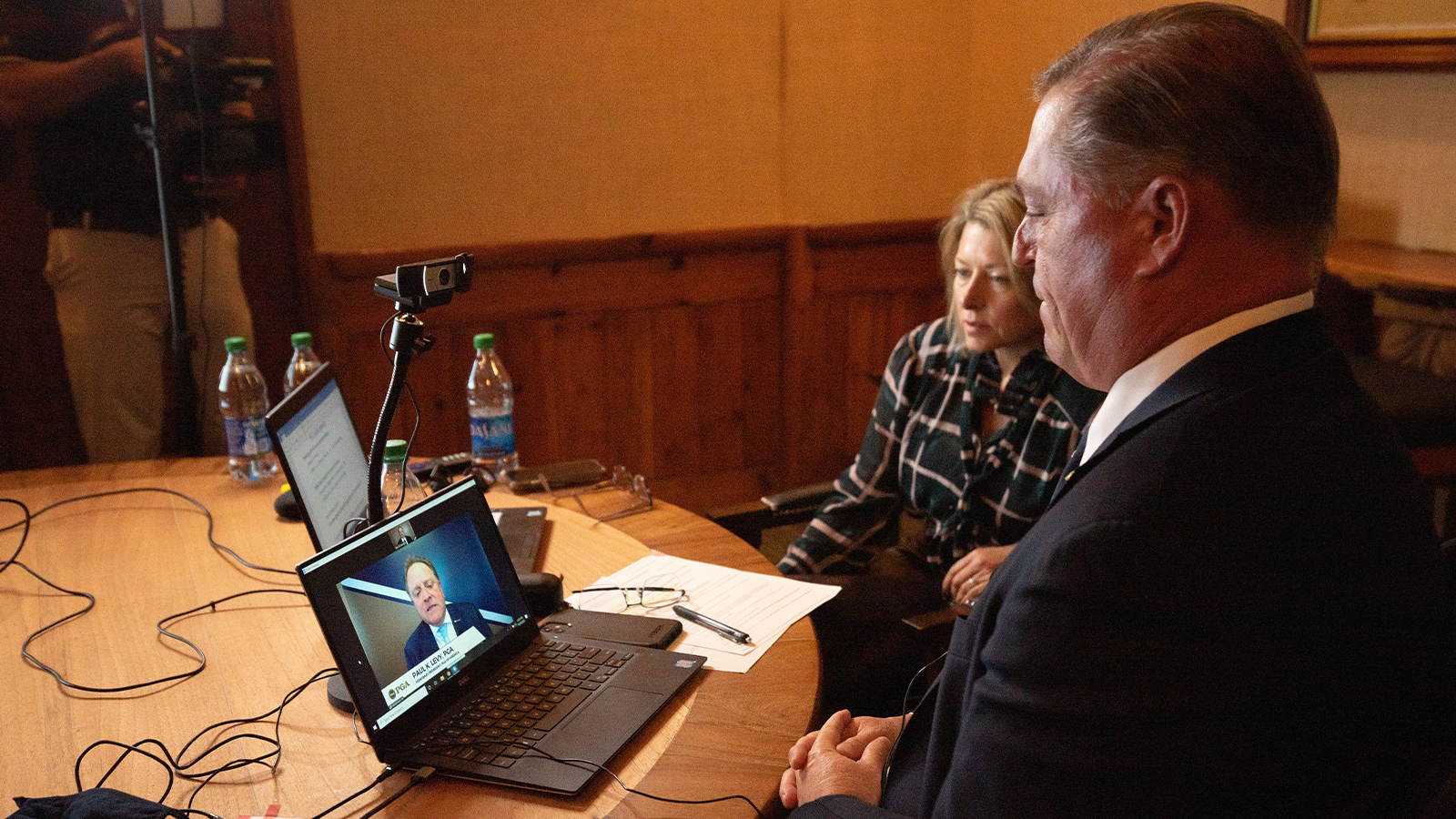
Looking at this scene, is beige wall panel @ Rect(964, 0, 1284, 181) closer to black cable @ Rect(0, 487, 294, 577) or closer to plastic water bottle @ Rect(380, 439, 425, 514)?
plastic water bottle @ Rect(380, 439, 425, 514)

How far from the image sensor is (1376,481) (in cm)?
83

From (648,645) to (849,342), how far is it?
277cm

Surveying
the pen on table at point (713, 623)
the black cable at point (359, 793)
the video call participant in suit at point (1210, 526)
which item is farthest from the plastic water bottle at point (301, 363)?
the video call participant in suit at point (1210, 526)

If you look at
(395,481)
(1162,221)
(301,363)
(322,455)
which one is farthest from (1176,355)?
(301,363)

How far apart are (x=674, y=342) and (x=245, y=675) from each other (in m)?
2.54

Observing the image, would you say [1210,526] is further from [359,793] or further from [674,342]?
[674,342]

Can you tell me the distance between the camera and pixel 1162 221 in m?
0.87

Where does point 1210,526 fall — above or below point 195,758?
above

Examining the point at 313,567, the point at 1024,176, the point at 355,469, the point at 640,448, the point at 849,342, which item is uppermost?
the point at 1024,176

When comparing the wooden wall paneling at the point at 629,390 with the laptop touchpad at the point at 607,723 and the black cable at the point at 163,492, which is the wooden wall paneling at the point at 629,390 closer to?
the black cable at the point at 163,492

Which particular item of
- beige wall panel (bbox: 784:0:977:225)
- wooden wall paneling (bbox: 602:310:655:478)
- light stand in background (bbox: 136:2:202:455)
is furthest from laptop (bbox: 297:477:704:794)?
beige wall panel (bbox: 784:0:977:225)

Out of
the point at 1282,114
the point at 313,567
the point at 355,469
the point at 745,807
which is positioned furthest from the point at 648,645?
the point at 1282,114

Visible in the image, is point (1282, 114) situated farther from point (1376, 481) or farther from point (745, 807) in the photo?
point (745, 807)

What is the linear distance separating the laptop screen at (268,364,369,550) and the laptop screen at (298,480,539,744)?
20cm
